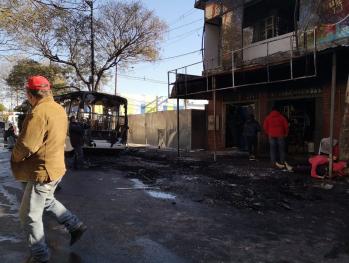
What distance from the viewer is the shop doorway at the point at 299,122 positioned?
15529 mm

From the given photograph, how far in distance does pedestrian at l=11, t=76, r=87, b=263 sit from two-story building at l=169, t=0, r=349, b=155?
319 inches

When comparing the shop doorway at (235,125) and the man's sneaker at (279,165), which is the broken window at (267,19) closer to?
the shop doorway at (235,125)

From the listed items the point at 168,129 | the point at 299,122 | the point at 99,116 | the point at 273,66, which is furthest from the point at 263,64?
the point at 168,129

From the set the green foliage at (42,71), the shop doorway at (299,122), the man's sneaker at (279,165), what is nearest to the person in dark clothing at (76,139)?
the man's sneaker at (279,165)

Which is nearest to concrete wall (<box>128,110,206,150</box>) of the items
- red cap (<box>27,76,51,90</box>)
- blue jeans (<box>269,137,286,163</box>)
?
blue jeans (<box>269,137,286,163</box>)

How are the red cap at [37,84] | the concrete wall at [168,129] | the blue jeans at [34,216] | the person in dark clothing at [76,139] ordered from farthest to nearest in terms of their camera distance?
1. the concrete wall at [168,129]
2. the person in dark clothing at [76,139]
3. the red cap at [37,84]
4. the blue jeans at [34,216]

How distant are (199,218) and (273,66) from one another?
7751mm

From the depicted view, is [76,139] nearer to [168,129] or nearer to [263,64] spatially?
[263,64]

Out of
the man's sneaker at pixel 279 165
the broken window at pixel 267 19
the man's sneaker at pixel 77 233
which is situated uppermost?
the broken window at pixel 267 19

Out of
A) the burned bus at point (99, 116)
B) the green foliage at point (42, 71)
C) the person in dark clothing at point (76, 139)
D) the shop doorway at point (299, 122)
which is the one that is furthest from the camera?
the green foliage at point (42, 71)

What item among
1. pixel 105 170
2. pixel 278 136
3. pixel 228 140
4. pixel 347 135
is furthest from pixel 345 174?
pixel 228 140

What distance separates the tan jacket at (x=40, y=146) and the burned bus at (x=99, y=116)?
13.3 meters

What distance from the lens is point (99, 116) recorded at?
61.2ft

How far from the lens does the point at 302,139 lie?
15930mm
